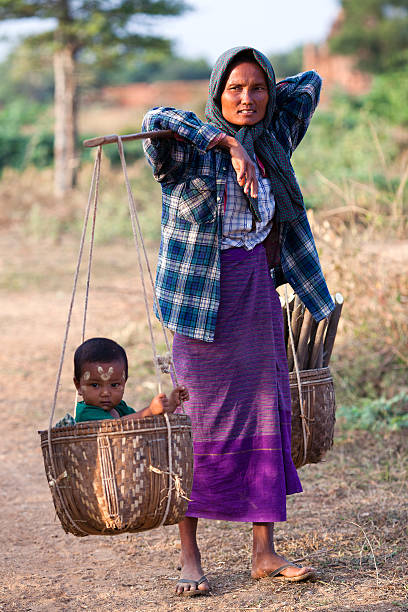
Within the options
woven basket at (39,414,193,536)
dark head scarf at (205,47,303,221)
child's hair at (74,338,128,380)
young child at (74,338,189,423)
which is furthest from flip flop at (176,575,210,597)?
dark head scarf at (205,47,303,221)

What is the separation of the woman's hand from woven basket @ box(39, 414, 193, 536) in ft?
2.47

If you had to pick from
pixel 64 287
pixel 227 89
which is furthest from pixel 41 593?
pixel 64 287

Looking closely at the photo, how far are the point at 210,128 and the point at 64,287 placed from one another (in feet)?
22.6

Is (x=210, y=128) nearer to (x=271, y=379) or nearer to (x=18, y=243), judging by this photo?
(x=271, y=379)

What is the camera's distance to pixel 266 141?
276 cm

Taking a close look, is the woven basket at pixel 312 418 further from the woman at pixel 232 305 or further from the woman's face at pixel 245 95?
the woman's face at pixel 245 95

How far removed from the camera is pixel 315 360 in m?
3.19

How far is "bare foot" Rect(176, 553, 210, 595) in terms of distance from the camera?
8.89 ft

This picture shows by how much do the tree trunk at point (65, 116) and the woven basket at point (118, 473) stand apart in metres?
12.5

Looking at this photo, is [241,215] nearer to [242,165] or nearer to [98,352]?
[242,165]

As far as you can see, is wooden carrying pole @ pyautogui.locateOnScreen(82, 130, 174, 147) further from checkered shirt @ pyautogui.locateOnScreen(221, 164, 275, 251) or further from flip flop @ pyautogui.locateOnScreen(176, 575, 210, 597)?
flip flop @ pyautogui.locateOnScreen(176, 575, 210, 597)

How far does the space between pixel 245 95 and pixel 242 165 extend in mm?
280

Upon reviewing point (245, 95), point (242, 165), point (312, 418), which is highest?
point (245, 95)

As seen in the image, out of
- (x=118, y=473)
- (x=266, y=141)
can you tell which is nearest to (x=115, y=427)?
(x=118, y=473)
